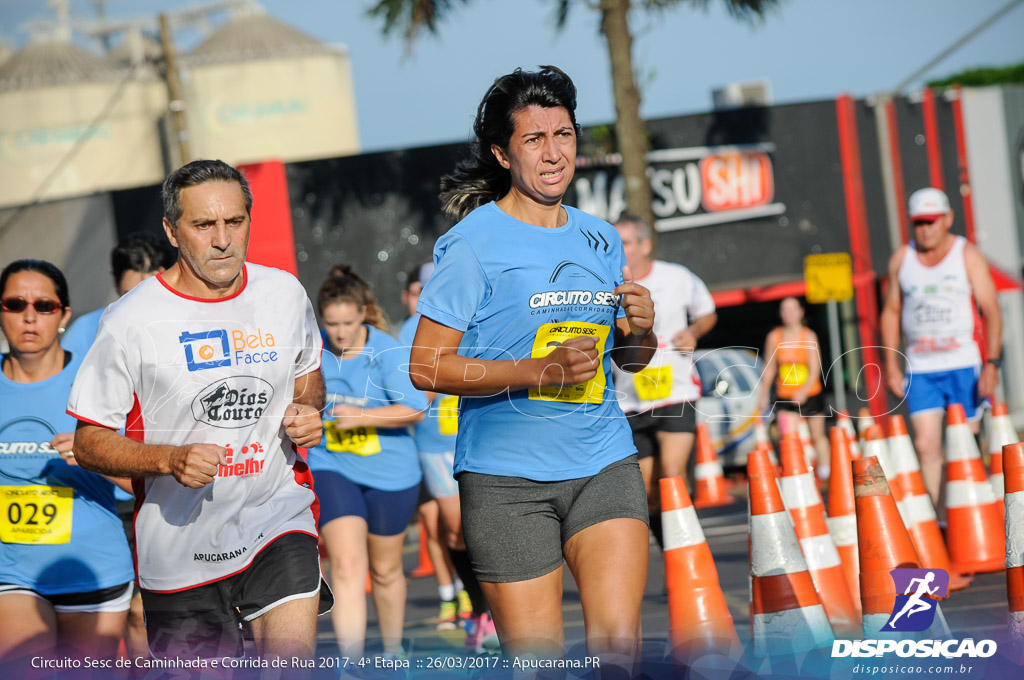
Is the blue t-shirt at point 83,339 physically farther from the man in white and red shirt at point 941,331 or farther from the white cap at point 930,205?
the white cap at point 930,205

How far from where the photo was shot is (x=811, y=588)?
484cm

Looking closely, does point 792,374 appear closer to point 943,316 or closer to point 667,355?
point 943,316

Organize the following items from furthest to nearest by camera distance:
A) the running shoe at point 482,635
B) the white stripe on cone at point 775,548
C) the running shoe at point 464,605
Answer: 1. the running shoe at point 464,605
2. the running shoe at point 482,635
3. the white stripe on cone at point 775,548

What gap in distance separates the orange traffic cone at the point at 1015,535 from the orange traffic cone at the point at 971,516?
8.78ft

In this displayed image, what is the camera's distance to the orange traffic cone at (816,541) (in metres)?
5.48

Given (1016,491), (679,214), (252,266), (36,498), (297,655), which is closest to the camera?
(297,655)

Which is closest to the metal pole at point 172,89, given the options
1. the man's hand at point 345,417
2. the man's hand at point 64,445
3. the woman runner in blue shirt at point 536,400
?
the man's hand at point 345,417

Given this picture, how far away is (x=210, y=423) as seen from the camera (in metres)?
3.75

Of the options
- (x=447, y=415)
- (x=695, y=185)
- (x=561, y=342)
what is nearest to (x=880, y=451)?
(x=447, y=415)

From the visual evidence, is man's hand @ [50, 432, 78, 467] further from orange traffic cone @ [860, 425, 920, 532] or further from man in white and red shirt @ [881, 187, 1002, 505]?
man in white and red shirt @ [881, 187, 1002, 505]

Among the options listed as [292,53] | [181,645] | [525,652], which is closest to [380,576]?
[181,645]

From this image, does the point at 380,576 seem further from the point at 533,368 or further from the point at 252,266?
the point at 533,368

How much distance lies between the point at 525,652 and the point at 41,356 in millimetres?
2558

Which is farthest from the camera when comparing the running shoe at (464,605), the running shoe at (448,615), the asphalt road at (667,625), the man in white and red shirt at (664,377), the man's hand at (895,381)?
the running shoe at (464,605)
